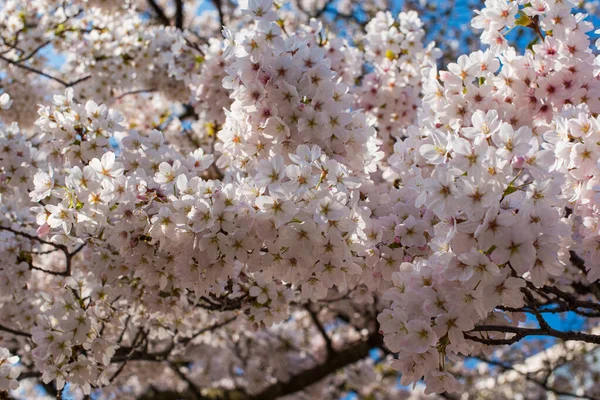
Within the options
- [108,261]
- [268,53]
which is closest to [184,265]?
[108,261]

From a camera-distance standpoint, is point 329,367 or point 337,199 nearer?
point 337,199

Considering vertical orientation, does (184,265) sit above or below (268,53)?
below

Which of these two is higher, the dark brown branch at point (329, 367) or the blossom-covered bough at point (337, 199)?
the blossom-covered bough at point (337, 199)

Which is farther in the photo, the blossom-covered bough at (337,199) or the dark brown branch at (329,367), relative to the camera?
the dark brown branch at (329,367)

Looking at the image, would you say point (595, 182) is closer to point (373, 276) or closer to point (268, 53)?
point (373, 276)

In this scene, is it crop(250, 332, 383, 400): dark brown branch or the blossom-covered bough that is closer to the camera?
the blossom-covered bough

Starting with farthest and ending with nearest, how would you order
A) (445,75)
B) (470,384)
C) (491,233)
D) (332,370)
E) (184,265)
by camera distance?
1. (470,384)
2. (332,370)
3. (445,75)
4. (184,265)
5. (491,233)

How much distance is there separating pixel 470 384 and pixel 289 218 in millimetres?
8899

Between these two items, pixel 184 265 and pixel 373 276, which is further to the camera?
pixel 373 276

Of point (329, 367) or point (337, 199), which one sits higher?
point (337, 199)

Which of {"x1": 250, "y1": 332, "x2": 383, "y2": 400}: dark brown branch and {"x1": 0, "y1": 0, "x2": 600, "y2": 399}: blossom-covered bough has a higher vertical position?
{"x1": 0, "y1": 0, "x2": 600, "y2": 399}: blossom-covered bough

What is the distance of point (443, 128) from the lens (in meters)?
3.01

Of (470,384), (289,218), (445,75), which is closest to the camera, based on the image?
(289,218)

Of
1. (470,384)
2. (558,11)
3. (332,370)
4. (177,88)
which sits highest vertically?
(558,11)
